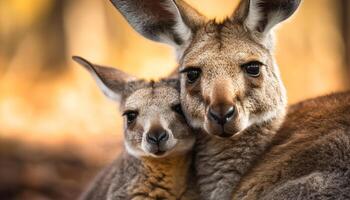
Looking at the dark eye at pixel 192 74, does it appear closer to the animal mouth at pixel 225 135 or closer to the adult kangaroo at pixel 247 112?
the adult kangaroo at pixel 247 112

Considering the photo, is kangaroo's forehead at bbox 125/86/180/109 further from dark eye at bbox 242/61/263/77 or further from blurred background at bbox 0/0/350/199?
blurred background at bbox 0/0/350/199

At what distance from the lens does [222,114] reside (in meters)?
5.36

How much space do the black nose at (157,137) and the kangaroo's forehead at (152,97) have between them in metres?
0.32

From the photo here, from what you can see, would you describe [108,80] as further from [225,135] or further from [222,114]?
[222,114]

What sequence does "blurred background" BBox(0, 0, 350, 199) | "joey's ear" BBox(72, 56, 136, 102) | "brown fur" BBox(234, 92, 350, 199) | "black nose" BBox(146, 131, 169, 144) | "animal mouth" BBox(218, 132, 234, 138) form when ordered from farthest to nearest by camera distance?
1. "blurred background" BBox(0, 0, 350, 199)
2. "joey's ear" BBox(72, 56, 136, 102)
3. "black nose" BBox(146, 131, 169, 144)
4. "animal mouth" BBox(218, 132, 234, 138)
5. "brown fur" BBox(234, 92, 350, 199)

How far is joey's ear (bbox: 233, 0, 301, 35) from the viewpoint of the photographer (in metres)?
6.02

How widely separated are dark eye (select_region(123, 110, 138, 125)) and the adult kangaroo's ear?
2.01ft

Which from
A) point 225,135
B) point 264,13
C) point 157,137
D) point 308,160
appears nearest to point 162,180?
point 157,137

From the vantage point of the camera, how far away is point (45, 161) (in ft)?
36.5

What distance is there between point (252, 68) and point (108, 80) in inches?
61.3

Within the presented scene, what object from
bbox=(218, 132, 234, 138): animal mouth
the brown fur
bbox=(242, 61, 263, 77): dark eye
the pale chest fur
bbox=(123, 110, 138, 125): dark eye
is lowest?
the pale chest fur

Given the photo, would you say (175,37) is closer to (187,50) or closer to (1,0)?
(187,50)

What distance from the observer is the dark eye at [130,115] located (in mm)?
6353

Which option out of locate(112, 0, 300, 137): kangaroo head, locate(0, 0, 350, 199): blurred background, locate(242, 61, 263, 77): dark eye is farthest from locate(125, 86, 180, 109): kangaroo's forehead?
locate(0, 0, 350, 199): blurred background
